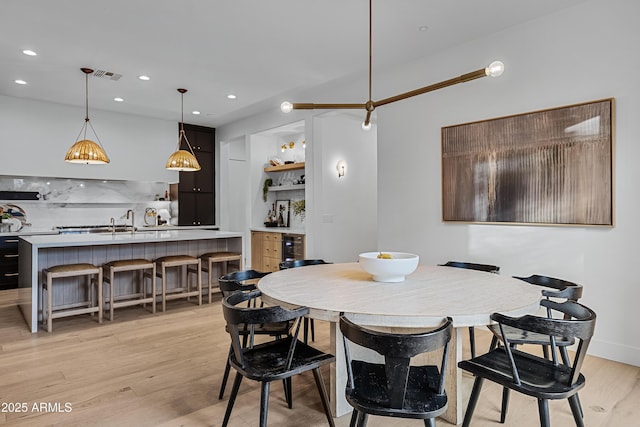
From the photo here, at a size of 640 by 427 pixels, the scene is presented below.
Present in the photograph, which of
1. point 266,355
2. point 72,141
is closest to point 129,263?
point 266,355

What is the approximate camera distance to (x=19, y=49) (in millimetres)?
4004

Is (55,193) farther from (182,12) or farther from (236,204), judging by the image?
(182,12)

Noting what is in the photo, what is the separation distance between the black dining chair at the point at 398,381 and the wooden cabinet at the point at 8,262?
234 inches

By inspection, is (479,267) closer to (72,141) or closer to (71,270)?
(71,270)

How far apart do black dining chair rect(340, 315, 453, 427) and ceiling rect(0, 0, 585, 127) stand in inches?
107

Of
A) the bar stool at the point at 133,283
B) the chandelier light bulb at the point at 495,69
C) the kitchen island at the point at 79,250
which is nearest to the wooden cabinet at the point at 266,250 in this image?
the kitchen island at the point at 79,250

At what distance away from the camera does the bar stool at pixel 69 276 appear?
12.1 feet

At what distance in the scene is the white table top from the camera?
5.54 ft

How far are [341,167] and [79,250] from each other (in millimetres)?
3579

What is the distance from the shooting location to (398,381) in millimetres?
1430

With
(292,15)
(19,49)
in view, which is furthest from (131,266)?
(292,15)

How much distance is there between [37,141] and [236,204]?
134 inches

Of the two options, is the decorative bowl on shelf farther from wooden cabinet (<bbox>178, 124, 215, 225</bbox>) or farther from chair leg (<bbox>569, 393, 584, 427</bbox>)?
wooden cabinet (<bbox>178, 124, 215, 225</bbox>)

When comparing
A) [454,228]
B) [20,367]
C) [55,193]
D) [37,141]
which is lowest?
[20,367]
